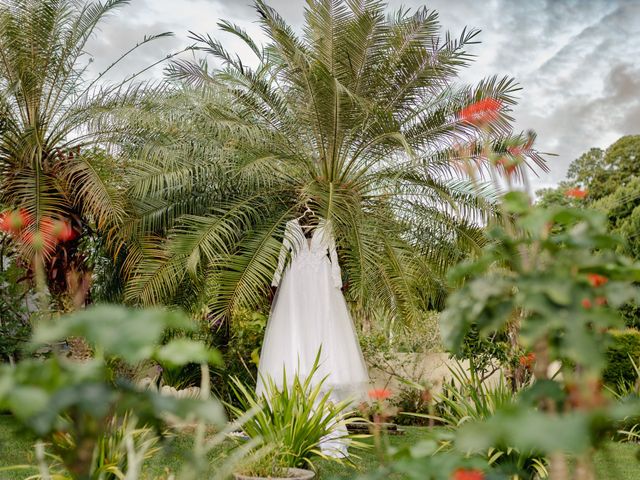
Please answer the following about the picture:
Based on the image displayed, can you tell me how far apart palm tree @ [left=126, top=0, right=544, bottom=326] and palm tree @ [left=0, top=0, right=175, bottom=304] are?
47cm

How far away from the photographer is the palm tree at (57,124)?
702 centimetres

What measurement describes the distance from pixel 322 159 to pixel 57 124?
2.81 m

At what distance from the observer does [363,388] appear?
6598 mm

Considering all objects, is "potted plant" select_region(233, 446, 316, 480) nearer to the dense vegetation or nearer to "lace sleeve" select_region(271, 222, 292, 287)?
the dense vegetation

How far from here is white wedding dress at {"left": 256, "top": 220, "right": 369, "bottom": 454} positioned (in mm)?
6520

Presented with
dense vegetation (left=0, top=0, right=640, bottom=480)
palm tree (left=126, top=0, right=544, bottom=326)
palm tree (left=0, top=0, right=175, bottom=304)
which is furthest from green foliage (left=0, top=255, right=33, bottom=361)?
palm tree (left=126, top=0, right=544, bottom=326)

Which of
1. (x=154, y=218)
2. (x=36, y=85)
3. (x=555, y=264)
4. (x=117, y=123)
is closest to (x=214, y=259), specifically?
(x=154, y=218)

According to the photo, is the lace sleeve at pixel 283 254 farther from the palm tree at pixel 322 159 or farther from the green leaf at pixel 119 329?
the green leaf at pixel 119 329

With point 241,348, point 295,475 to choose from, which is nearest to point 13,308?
point 241,348

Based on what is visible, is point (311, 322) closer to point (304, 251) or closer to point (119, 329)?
point (304, 251)

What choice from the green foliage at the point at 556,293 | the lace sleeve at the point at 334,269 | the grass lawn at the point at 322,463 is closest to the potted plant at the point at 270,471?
the grass lawn at the point at 322,463

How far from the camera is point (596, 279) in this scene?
138 centimetres

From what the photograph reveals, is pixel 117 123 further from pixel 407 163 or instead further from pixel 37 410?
pixel 37 410

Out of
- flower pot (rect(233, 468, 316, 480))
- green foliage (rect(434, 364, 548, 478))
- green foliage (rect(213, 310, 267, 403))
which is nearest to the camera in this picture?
flower pot (rect(233, 468, 316, 480))
